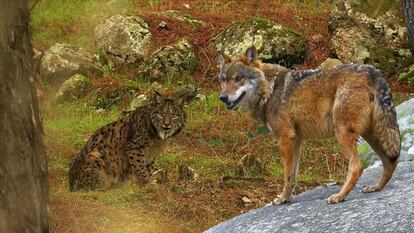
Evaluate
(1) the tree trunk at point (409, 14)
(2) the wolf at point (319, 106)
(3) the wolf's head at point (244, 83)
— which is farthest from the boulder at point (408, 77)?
(3) the wolf's head at point (244, 83)

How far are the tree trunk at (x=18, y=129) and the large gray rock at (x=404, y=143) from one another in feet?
18.4

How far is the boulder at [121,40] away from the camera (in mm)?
18641

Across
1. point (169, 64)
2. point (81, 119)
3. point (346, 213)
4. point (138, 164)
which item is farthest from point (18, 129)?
point (169, 64)

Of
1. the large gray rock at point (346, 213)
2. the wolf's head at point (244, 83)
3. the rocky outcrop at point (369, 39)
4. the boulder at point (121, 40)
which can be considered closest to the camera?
the large gray rock at point (346, 213)

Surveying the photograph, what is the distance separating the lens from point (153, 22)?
19.8 meters

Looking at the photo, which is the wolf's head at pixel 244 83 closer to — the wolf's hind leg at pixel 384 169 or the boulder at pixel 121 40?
the wolf's hind leg at pixel 384 169

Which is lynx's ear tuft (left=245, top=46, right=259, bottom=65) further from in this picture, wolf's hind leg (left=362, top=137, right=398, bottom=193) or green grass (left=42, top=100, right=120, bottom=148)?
green grass (left=42, top=100, right=120, bottom=148)

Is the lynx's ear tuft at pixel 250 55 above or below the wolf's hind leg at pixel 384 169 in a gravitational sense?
above

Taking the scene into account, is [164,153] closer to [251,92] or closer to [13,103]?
[251,92]

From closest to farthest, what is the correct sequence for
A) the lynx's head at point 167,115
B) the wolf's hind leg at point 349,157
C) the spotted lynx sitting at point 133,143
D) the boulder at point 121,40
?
the wolf's hind leg at point 349,157, the spotted lynx sitting at point 133,143, the lynx's head at point 167,115, the boulder at point 121,40

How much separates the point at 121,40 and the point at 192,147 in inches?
210

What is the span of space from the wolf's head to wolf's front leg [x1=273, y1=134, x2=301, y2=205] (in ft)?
1.86

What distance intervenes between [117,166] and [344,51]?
7281 millimetres

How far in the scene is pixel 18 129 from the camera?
179 inches
